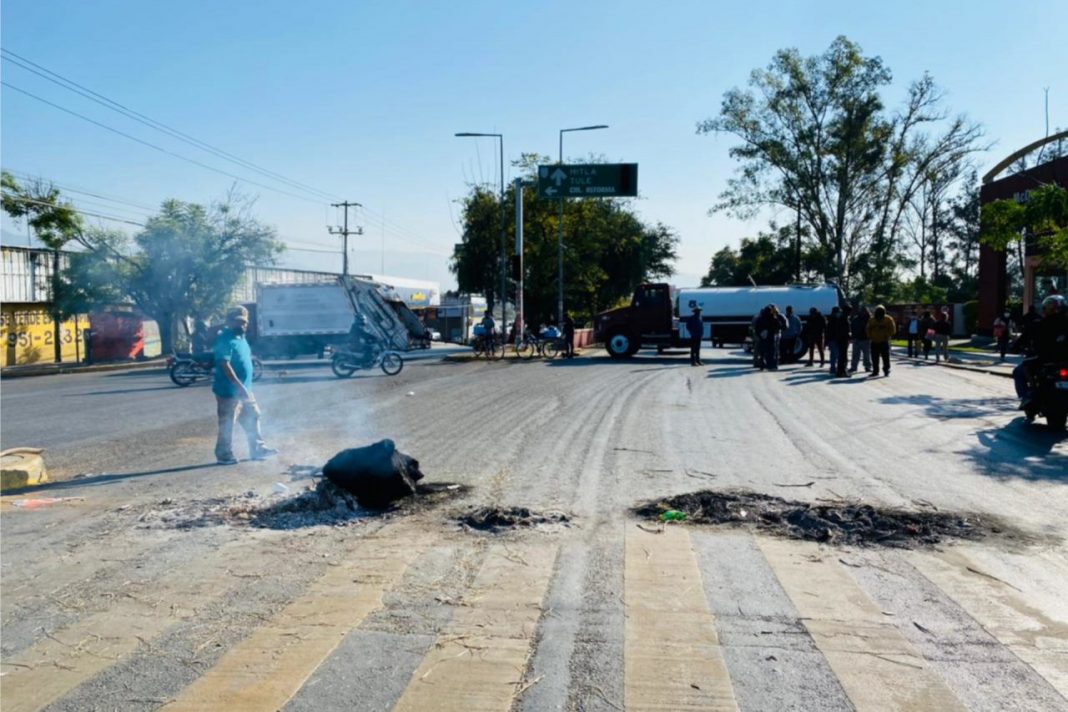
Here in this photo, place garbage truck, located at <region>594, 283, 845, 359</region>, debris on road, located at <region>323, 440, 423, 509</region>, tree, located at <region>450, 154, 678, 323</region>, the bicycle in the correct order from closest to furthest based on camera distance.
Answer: debris on road, located at <region>323, 440, 423, 509</region> < garbage truck, located at <region>594, 283, 845, 359</region> < the bicycle < tree, located at <region>450, 154, 678, 323</region>

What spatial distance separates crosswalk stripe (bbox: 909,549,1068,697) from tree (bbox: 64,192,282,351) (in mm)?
33616

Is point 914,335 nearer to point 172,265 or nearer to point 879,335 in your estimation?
point 879,335

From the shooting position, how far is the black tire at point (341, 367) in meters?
21.6

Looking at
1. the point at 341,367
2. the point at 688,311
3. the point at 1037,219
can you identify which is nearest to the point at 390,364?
the point at 341,367

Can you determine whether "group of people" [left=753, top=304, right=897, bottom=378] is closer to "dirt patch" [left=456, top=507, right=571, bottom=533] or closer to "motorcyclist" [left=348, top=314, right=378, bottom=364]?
"motorcyclist" [left=348, top=314, right=378, bottom=364]

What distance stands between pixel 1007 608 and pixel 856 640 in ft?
3.42

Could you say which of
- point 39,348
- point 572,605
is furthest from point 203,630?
point 39,348

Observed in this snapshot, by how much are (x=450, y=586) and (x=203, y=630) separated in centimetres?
132

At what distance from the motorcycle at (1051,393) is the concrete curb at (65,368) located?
89.5ft

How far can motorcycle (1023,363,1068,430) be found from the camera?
10.8 meters

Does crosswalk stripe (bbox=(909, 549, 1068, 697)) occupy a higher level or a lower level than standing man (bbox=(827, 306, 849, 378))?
lower

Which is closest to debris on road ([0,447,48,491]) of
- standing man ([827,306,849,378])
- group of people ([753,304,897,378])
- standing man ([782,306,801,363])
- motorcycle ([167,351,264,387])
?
motorcycle ([167,351,264,387])

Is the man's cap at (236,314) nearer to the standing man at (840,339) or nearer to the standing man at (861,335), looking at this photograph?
the standing man at (840,339)

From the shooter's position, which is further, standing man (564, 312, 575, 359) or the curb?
standing man (564, 312, 575, 359)
